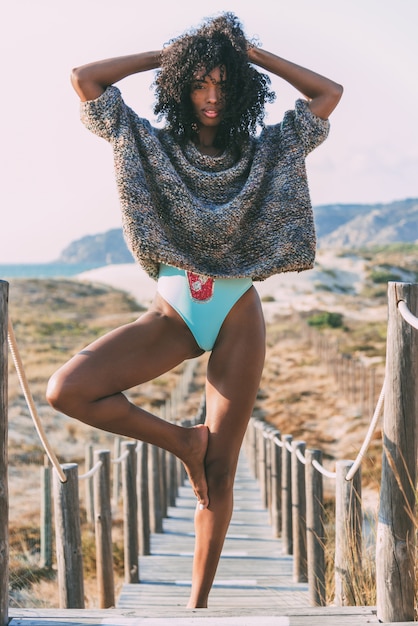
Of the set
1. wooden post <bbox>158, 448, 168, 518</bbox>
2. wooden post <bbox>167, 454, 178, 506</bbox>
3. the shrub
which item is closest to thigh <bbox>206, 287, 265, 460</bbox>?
wooden post <bbox>158, 448, 168, 518</bbox>

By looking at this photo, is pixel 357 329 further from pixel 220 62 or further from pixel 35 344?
pixel 220 62

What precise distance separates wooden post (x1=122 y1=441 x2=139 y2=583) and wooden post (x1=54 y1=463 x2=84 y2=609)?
1701 mm

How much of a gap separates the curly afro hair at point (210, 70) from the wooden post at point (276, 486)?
442 cm

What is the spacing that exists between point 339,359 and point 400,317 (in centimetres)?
1738

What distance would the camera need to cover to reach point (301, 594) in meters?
4.72

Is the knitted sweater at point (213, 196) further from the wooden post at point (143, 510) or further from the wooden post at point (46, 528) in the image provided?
the wooden post at point (46, 528)

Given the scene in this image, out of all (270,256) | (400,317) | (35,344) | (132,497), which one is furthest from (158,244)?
(35,344)

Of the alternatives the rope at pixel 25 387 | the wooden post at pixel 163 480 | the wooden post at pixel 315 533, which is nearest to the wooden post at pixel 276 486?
the wooden post at pixel 163 480

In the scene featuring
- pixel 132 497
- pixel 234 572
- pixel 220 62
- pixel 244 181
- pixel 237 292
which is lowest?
pixel 234 572

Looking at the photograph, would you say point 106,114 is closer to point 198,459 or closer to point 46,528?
point 198,459

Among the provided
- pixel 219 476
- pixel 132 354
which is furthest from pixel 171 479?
pixel 132 354

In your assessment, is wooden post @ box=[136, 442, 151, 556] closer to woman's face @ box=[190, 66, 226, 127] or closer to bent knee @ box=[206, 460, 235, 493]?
bent knee @ box=[206, 460, 235, 493]

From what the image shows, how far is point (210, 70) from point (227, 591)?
3.25 metres

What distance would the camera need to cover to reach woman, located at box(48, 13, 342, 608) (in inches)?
108
